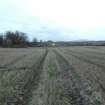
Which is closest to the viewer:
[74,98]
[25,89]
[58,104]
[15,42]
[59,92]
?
[58,104]

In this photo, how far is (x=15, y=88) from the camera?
11680mm

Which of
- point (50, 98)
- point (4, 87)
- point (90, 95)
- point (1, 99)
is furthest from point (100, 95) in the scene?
point (4, 87)

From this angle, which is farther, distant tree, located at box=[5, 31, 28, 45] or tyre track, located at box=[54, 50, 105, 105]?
distant tree, located at box=[5, 31, 28, 45]

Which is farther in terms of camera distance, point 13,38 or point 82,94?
point 13,38

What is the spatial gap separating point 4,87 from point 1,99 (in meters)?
2.50

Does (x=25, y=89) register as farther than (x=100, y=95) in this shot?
Yes

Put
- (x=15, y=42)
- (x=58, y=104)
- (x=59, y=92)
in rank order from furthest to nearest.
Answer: (x=15, y=42)
(x=59, y=92)
(x=58, y=104)

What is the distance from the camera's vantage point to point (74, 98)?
9289 millimetres

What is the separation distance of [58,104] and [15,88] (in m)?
3.65

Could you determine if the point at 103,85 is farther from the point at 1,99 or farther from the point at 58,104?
the point at 1,99

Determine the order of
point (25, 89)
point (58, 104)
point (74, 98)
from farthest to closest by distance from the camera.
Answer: point (25, 89) → point (74, 98) → point (58, 104)

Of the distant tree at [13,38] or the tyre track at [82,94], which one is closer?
the tyre track at [82,94]

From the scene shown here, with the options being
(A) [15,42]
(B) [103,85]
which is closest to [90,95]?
(B) [103,85]

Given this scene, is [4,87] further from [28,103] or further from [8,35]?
[8,35]
